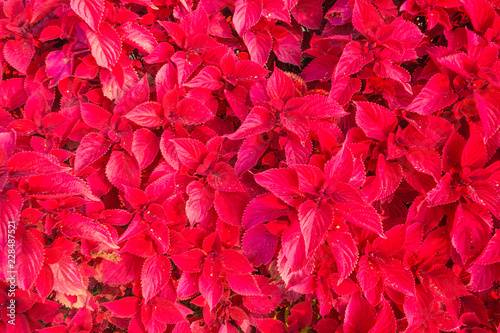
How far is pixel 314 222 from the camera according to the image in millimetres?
1015

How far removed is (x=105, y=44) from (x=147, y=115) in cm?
Answer: 29

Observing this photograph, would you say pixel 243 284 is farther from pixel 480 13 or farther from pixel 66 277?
pixel 480 13

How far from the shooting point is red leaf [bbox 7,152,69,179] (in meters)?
1.02

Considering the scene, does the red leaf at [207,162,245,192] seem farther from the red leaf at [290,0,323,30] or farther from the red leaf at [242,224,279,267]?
the red leaf at [290,0,323,30]

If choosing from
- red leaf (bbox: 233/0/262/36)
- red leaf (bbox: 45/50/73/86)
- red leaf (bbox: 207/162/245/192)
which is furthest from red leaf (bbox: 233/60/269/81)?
red leaf (bbox: 45/50/73/86)

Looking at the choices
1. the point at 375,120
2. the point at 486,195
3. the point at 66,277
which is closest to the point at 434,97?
the point at 375,120

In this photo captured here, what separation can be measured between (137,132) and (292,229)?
62cm

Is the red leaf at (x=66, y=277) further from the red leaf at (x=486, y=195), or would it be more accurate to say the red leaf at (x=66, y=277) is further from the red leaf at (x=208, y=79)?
the red leaf at (x=486, y=195)

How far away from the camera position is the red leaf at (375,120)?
113 cm

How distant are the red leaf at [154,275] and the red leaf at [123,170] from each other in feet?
0.90

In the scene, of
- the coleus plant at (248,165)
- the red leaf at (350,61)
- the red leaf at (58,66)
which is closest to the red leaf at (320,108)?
the coleus plant at (248,165)

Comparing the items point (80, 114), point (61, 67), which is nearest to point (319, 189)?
point (80, 114)

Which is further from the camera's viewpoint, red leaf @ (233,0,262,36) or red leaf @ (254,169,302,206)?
red leaf @ (233,0,262,36)

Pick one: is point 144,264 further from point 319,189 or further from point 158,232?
point 319,189
